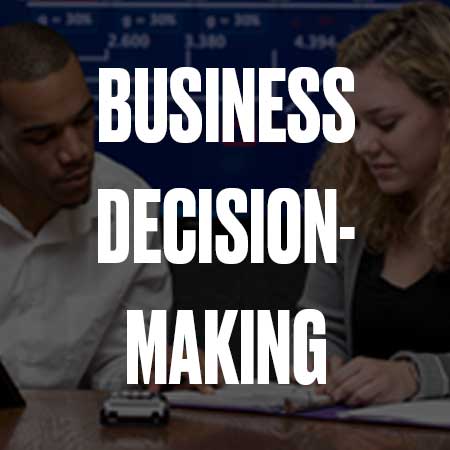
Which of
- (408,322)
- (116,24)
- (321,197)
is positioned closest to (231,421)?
(408,322)

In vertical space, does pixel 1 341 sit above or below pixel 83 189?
below

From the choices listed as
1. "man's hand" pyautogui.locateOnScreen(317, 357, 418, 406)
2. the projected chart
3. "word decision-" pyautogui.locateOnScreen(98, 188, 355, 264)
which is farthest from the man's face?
the projected chart

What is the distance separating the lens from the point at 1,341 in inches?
76.9

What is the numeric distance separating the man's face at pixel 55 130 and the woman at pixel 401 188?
48 cm

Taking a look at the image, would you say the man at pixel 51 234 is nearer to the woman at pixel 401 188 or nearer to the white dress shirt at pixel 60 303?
the white dress shirt at pixel 60 303

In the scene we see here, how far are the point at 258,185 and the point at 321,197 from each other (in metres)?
0.81

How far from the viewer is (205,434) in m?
1.31

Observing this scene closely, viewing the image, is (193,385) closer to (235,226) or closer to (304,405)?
(304,405)

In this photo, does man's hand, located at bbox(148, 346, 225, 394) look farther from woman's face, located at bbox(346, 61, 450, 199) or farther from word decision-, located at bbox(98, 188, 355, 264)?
word decision-, located at bbox(98, 188, 355, 264)

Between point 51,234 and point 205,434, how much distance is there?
2.45ft

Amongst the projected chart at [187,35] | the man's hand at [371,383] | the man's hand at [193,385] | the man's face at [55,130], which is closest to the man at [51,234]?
the man's face at [55,130]

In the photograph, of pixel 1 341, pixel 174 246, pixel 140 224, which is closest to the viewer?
pixel 1 341

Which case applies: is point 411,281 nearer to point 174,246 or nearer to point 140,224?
point 140,224

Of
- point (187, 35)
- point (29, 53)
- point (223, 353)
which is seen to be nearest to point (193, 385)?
point (223, 353)
